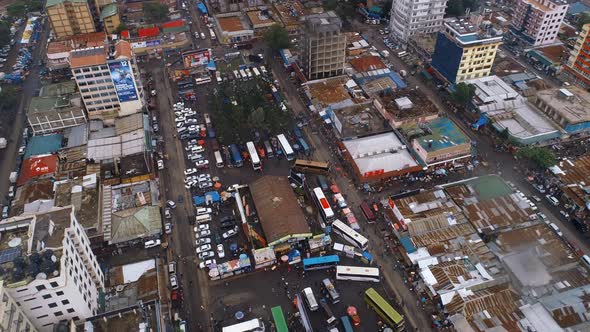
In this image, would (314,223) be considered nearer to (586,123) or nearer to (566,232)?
(566,232)

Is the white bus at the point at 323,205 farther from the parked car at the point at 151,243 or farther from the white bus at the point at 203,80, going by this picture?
the white bus at the point at 203,80

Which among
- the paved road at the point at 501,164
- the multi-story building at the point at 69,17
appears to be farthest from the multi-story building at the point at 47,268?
the multi-story building at the point at 69,17

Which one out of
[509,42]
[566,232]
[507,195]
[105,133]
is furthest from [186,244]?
[509,42]

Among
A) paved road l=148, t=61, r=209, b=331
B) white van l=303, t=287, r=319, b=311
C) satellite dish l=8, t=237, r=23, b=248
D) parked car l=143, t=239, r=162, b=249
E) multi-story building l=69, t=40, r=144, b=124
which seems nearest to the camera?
satellite dish l=8, t=237, r=23, b=248

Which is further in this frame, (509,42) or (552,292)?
(509,42)

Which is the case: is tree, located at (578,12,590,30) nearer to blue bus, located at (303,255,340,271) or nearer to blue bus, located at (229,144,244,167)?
blue bus, located at (229,144,244,167)

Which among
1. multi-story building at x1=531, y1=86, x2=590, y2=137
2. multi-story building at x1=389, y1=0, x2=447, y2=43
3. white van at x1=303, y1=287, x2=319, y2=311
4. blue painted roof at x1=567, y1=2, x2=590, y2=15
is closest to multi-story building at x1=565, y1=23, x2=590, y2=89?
multi-story building at x1=531, y1=86, x2=590, y2=137
